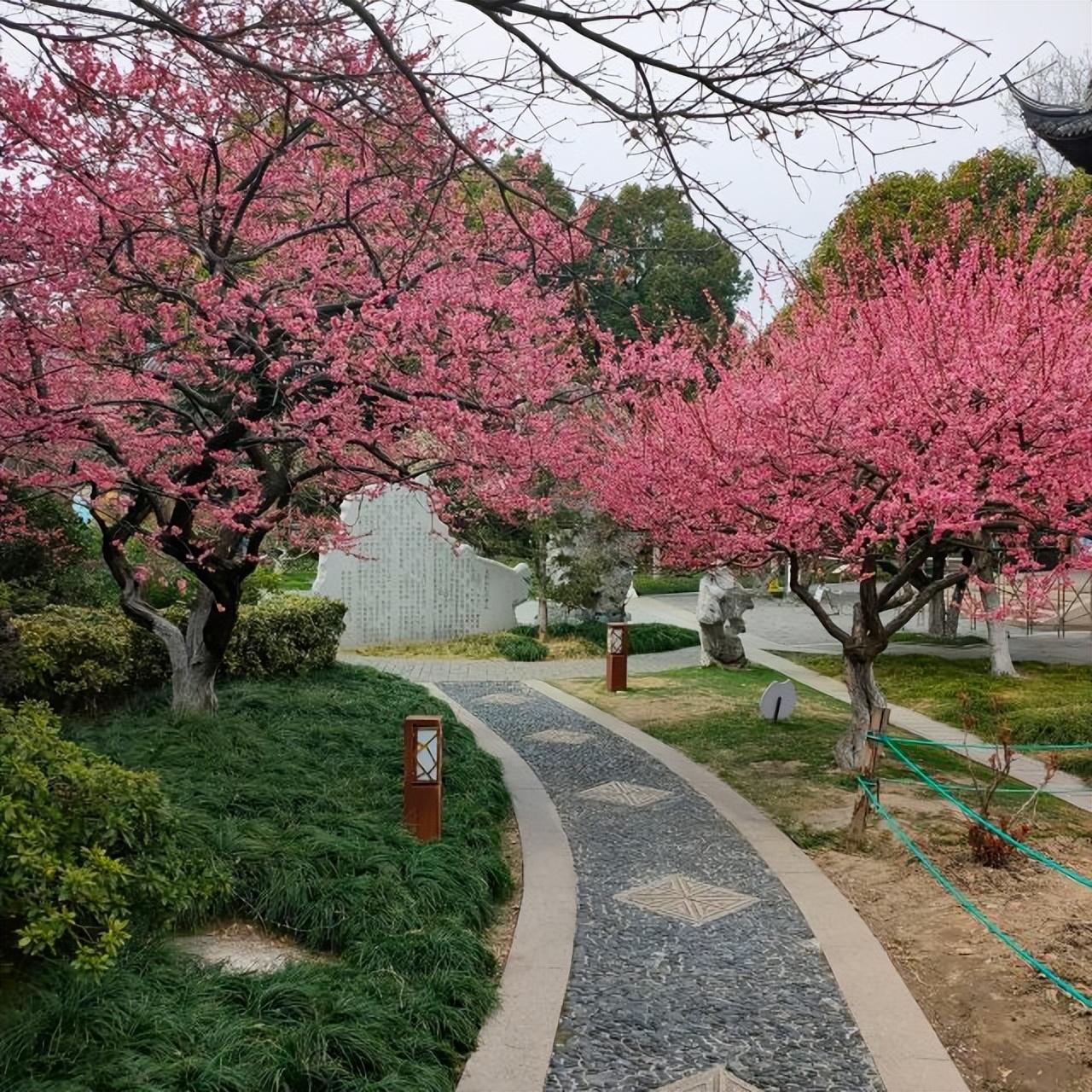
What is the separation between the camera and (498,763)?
27.2 ft

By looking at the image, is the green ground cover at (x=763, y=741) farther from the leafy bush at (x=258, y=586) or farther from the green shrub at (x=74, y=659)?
the green shrub at (x=74, y=659)

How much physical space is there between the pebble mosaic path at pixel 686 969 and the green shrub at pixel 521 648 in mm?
8172

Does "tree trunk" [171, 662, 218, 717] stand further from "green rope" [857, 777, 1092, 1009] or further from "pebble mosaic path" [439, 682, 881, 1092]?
"green rope" [857, 777, 1092, 1009]

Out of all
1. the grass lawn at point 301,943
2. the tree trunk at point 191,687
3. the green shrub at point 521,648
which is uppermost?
the tree trunk at point 191,687

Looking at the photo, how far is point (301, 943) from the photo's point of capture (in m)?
4.55

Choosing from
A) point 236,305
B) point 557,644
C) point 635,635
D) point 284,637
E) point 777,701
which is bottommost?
point 777,701

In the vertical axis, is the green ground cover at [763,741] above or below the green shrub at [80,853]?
below

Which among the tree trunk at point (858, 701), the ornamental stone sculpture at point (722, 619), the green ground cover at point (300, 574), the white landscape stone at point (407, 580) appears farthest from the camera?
the green ground cover at point (300, 574)

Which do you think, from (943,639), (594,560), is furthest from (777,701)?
(943,639)

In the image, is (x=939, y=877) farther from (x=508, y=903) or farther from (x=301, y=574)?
(x=301, y=574)

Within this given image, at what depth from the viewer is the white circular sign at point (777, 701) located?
34.4 feet

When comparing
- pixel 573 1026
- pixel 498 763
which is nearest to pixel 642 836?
pixel 498 763

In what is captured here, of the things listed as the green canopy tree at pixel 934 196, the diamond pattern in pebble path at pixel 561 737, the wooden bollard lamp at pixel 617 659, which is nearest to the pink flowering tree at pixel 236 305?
the diamond pattern in pebble path at pixel 561 737

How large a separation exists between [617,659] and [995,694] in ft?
15.9
